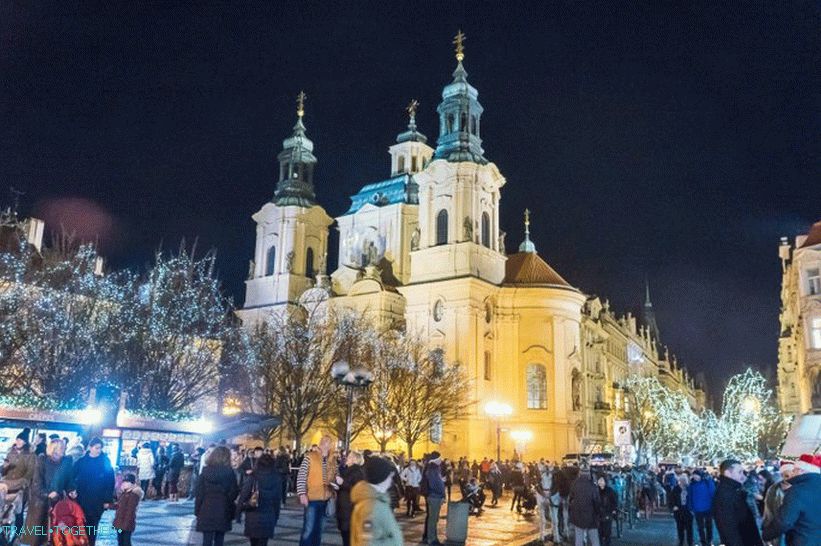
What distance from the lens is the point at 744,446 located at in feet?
239

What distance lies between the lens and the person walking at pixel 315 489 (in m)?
11.0

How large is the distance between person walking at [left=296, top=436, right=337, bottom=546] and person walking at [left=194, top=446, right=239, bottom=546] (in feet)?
5.55

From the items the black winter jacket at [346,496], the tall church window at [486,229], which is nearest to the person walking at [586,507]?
the black winter jacket at [346,496]

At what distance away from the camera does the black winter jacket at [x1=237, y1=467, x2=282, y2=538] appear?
33.0ft

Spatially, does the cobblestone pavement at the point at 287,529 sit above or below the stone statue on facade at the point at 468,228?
Result: below

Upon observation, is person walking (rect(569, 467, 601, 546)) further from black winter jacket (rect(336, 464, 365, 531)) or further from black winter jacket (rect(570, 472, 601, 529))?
black winter jacket (rect(336, 464, 365, 531))

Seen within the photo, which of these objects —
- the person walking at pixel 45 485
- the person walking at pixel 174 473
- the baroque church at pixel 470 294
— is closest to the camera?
the person walking at pixel 45 485

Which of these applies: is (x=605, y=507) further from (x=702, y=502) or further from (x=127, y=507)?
(x=127, y=507)

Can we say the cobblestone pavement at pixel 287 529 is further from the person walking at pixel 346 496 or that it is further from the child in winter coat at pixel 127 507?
the person walking at pixel 346 496

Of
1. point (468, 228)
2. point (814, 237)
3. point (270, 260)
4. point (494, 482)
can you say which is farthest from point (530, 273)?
point (494, 482)

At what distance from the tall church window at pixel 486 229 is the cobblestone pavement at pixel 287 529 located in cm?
3275

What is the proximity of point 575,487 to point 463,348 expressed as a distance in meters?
37.1

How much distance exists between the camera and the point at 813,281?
1641 inches

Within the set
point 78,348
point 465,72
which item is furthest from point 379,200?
point 78,348
